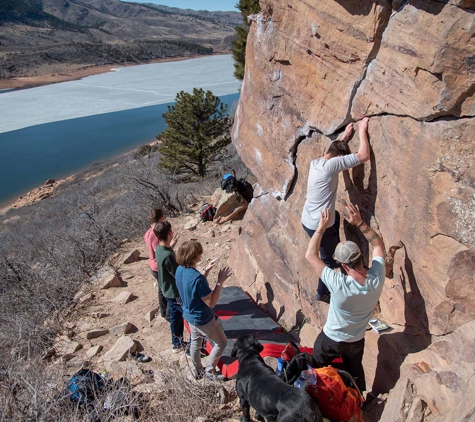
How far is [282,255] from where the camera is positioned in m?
5.07

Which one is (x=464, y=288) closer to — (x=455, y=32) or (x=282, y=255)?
(x=455, y=32)

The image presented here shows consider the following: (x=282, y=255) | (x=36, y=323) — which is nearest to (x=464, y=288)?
(x=282, y=255)

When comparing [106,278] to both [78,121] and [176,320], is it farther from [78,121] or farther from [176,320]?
[78,121]

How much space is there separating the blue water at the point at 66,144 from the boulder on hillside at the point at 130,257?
18.4m

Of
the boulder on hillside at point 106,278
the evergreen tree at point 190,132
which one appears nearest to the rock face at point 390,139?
the boulder on hillside at point 106,278

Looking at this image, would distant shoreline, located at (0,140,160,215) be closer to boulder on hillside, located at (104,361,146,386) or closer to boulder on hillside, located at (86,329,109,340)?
boulder on hillside, located at (86,329,109,340)

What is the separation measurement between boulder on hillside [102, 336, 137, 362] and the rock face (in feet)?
5.27

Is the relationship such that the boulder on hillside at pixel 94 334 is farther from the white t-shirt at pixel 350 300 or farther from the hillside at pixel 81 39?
the hillside at pixel 81 39

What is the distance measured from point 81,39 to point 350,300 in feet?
322

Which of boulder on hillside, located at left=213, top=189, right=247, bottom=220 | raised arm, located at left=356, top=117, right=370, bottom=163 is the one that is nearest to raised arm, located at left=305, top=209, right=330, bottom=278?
raised arm, located at left=356, top=117, right=370, bottom=163

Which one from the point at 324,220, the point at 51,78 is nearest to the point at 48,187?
the point at 324,220

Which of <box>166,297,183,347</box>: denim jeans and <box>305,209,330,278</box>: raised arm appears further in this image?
<box>166,297,183,347</box>: denim jeans

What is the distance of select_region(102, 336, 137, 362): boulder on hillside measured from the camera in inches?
189

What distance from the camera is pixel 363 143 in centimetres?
355
